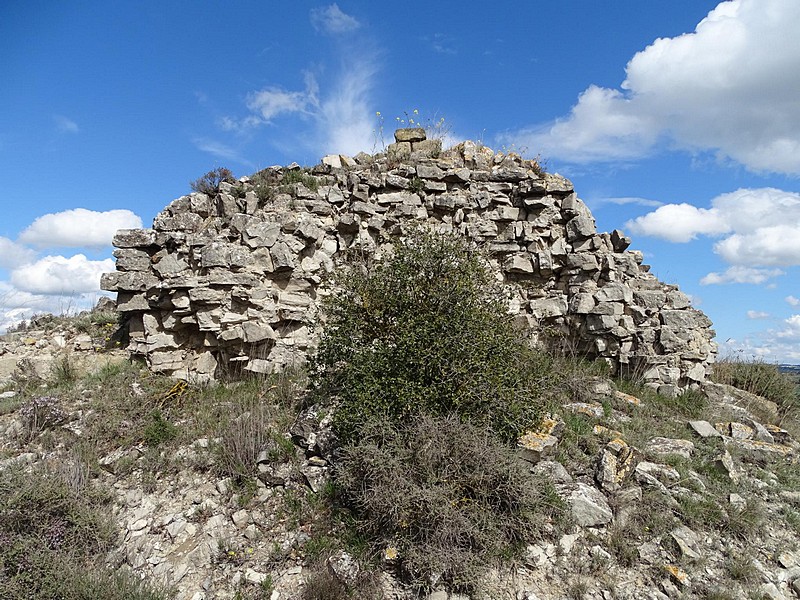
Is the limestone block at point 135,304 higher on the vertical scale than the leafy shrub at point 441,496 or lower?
higher

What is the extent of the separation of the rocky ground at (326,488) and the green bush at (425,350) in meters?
0.69

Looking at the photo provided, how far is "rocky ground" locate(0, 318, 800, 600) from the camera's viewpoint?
4.68 m

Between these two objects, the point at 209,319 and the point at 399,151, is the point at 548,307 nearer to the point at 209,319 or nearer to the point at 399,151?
the point at 399,151

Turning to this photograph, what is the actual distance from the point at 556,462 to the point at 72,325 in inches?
385

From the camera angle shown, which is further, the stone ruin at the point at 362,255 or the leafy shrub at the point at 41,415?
the stone ruin at the point at 362,255

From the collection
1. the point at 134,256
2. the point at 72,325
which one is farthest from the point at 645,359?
the point at 72,325

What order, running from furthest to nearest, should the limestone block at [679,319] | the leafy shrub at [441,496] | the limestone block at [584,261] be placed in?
the limestone block at [584,261]
the limestone block at [679,319]
the leafy shrub at [441,496]

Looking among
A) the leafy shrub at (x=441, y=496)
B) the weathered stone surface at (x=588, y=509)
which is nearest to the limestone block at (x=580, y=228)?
the weathered stone surface at (x=588, y=509)

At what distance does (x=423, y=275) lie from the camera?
6559 millimetres

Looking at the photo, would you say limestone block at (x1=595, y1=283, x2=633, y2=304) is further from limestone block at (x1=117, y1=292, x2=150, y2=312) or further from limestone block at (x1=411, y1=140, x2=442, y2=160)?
limestone block at (x1=117, y1=292, x2=150, y2=312)

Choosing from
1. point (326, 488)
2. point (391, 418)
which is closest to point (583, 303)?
point (391, 418)

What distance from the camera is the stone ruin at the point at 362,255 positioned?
8.24 meters

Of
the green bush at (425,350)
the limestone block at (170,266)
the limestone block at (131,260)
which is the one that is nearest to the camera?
the green bush at (425,350)

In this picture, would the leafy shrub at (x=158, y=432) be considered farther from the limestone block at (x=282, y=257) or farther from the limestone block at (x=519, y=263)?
the limestone block at (x=519, y=263)
